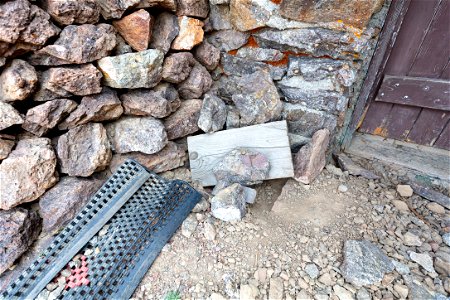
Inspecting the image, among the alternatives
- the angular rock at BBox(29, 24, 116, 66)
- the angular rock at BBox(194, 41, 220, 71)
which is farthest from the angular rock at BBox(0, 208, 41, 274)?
the angular rock at BBox(194, 41, 220, 71)

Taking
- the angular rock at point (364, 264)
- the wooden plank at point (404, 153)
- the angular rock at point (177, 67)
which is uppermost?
the angular rock at point (177, 67)

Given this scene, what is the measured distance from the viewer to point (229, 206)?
1364mm

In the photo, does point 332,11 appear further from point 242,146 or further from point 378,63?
point 242,146

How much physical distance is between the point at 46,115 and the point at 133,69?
1.54 ft

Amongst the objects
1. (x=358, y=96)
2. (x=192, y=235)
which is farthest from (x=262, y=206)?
(x=358, y=96)

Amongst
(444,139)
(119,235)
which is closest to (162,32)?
(119,235)

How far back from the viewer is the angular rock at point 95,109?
1309mm

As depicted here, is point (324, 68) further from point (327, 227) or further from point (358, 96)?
point (327, 227)

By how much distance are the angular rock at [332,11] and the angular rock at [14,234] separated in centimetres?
172

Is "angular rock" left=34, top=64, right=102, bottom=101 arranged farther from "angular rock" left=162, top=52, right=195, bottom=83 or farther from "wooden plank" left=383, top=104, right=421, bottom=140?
"wooden plank" left=383, top=104, right=421, bottom=140

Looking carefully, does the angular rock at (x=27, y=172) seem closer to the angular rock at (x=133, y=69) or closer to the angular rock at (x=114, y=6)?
the angular rock at (x=133, y=69)

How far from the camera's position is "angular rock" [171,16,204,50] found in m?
1.52

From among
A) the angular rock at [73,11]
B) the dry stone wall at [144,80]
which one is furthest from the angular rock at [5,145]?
the angular rock at [73,11]

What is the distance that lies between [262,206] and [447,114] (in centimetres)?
133
